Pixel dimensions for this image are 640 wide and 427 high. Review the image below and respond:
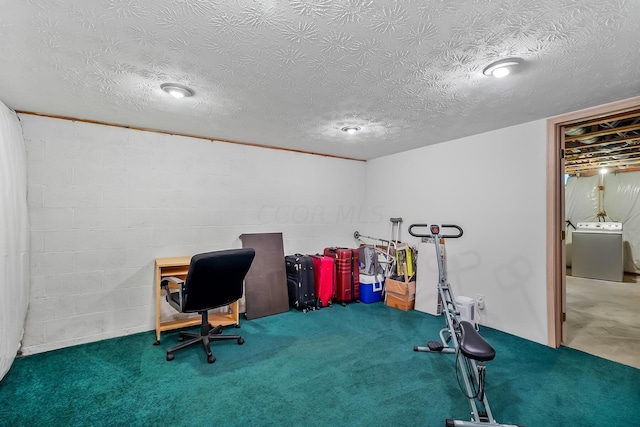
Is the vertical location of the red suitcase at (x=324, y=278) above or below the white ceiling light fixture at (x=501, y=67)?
below

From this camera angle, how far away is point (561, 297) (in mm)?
3129

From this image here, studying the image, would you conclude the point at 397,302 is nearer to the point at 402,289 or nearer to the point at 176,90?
the point at 402,289

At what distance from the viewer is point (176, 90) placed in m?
2.42

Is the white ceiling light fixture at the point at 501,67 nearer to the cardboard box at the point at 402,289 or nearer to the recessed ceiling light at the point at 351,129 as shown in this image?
the recessed ceiling light at the point at 351,129

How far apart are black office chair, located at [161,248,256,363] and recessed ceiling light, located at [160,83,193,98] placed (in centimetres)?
138

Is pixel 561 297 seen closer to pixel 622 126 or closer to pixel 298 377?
pixel 622 126

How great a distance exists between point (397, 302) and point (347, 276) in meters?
0.82

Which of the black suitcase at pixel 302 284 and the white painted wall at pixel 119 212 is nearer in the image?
the white painted wall at pixel 119 212

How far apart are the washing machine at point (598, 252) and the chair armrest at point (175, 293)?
7.97m

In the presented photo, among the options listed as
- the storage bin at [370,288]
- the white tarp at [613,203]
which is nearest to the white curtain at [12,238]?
the storage bin at [370,288]

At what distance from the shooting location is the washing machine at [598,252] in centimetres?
609

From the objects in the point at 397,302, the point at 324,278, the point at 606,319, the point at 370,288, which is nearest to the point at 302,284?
the point at 324,278

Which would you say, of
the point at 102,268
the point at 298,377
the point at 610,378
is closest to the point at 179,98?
the point at 102,268

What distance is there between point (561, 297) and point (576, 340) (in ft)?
1.83
